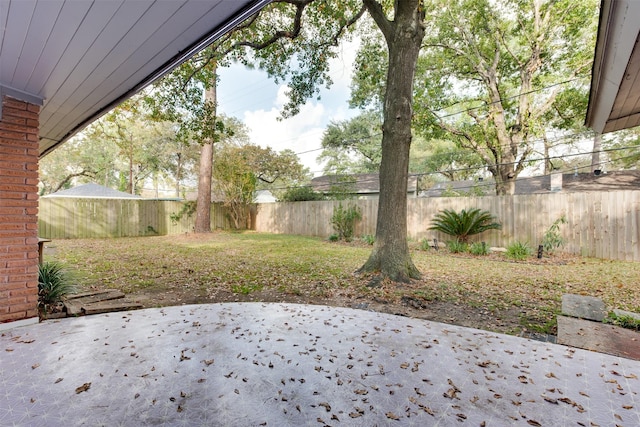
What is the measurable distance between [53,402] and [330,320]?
2191 millimetres

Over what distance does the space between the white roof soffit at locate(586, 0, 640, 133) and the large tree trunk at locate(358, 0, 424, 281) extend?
2.17m

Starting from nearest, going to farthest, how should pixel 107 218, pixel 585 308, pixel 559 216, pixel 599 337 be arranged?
pixel 599 337
pixel 585 308
pixel 559 216
pixel 107 218

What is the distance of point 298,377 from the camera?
1995 mm

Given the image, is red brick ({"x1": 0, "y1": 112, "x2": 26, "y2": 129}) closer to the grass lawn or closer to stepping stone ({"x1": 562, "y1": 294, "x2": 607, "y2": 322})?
the grass lawn

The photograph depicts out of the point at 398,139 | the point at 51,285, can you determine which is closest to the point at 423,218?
the point at 398,139

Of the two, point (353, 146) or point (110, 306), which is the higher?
point (353, 146)

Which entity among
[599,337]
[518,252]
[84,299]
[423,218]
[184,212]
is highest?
[184,212]

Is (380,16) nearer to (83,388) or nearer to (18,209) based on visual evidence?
(18,209)

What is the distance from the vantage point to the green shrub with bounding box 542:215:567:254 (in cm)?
665

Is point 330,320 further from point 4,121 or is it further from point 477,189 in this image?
point 477,189

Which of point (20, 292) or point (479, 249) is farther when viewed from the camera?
point (479, 249)

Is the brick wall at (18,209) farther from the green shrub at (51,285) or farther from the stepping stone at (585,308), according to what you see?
the stepping stone at (585,308)

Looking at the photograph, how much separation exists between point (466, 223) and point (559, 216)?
75.2 inches

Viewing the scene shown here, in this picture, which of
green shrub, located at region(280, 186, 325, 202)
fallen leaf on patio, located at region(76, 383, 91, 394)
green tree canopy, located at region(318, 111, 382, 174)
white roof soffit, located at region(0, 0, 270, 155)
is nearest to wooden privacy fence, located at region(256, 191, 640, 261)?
green shrub, located at region(280, 186, 325, 202)
